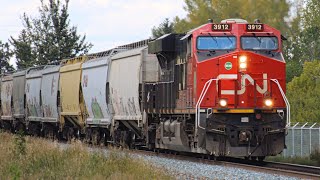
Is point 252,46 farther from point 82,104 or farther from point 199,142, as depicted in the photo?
point 82,104

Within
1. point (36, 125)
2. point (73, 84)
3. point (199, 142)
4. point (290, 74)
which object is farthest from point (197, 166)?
point (290, 74)

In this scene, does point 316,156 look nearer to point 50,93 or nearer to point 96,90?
point 96,90

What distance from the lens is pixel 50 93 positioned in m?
32.7

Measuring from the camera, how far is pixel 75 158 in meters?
14.5

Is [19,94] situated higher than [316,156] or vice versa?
[19,94]

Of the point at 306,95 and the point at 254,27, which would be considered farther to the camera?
the point at 306,95

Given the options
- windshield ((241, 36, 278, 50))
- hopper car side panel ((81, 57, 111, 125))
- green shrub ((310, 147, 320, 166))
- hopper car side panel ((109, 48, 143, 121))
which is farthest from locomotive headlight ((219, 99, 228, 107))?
hopper car side panel ((81, 57, 111, 125))

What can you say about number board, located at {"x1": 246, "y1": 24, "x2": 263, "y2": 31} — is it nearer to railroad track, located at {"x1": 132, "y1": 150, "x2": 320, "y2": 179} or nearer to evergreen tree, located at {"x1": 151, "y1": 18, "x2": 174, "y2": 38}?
railroad track, located at {"x1": 132, "y1": 150, "x2": 320, "y2": 179}

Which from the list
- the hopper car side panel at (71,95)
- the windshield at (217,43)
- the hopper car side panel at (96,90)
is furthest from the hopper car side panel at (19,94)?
the windshield at (217,43)

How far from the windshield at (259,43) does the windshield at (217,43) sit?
299 millimetres

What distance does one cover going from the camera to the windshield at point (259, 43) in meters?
17.2

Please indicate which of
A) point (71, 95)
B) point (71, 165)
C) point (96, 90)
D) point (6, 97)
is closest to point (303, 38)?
point (6, 97)

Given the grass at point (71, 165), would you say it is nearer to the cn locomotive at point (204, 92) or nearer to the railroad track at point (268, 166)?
the railroad track at point (268, 166)

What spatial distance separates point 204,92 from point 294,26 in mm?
35376
